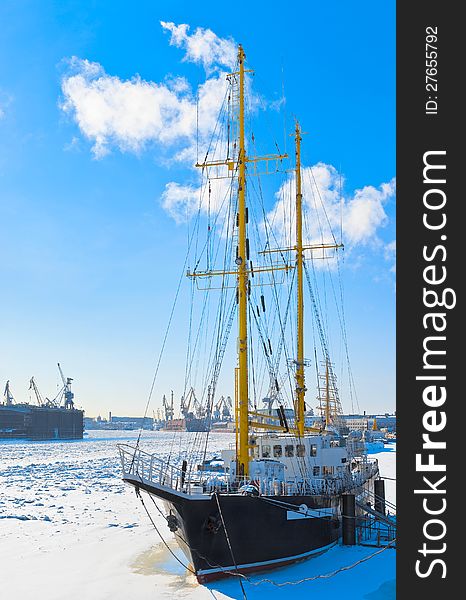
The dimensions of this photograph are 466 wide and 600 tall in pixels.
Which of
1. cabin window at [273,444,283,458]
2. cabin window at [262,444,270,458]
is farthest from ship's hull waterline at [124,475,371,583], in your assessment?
cabin window at [262,444,270,458]

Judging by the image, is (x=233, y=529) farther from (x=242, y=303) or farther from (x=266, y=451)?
(x=242, y=303)

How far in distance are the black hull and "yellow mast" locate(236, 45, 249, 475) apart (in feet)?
10.0

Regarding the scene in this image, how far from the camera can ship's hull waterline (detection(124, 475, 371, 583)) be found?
23.4 m

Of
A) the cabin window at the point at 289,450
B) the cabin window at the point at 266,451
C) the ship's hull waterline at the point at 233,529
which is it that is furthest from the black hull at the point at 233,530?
the cabin window at the point at 266,451

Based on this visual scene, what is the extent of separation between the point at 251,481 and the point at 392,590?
6.91 metres

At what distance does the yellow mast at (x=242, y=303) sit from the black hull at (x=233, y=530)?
306 cm

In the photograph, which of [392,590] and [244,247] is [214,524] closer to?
[392,590]

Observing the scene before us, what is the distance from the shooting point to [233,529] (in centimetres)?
2389

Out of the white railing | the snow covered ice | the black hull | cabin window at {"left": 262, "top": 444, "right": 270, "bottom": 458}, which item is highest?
cabin window at {"left": 262, "top": 444, "right": 270, "bottom": 458}

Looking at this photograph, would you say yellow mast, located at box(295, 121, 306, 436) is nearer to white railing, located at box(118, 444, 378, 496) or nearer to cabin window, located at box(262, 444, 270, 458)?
cabin window, located at box(262, 444, 270, 458)

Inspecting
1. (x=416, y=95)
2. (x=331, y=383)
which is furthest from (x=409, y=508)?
(x=331, y=383)

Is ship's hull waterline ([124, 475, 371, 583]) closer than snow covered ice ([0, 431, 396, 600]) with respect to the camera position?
No

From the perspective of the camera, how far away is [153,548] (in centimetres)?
3031

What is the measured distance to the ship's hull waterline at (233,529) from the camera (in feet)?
76.7
